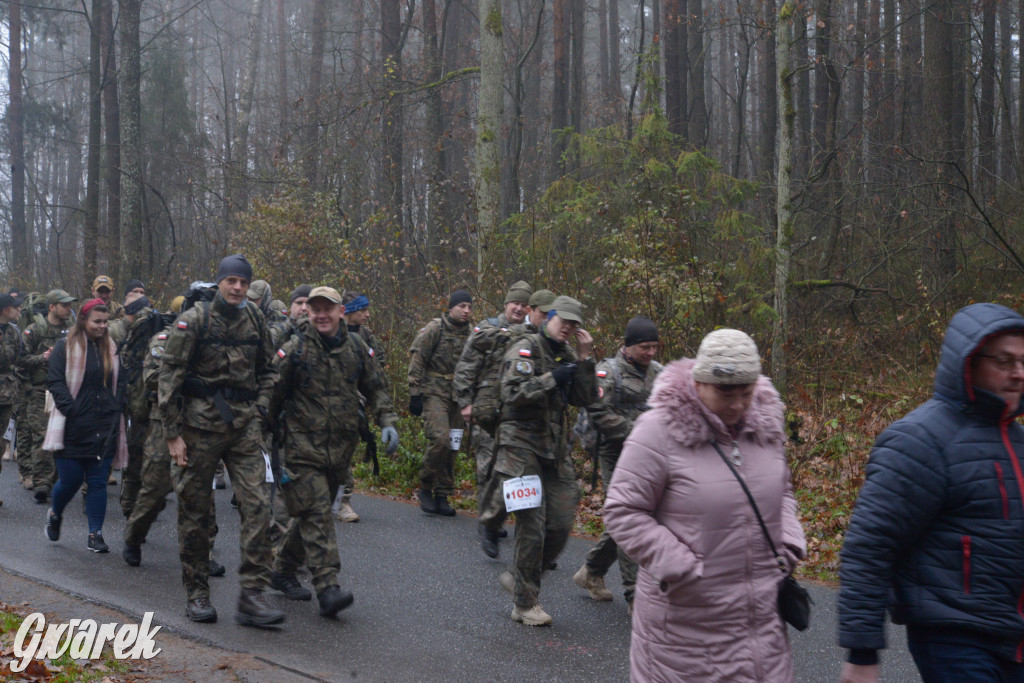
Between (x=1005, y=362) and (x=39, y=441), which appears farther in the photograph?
(x=39, y=441)

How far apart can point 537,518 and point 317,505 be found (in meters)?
1.44

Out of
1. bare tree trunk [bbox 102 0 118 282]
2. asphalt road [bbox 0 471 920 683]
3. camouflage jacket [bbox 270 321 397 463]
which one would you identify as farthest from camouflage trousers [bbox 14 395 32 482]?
bare tree trunk [bbox 102 0 118 282]

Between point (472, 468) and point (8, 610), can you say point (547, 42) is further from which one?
point (8, 610)

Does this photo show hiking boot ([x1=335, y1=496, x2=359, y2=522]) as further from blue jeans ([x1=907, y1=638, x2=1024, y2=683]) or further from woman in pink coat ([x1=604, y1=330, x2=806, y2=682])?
blue jeans ([x1=907, y1=638, x2=1024, y2=683])

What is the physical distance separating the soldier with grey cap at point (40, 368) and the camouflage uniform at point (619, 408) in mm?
6902

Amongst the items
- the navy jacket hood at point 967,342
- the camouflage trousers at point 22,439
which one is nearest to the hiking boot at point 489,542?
the navy jacket hood at point 967,342

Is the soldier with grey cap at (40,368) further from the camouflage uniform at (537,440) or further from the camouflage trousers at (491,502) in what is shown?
the camouflage uniform at (537,440)

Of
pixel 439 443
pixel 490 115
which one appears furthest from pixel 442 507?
pixel 490 115

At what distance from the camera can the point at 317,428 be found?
21.8 feet

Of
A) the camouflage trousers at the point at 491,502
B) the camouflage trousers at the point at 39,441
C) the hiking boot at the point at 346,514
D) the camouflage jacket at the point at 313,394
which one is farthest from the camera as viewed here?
the camouflage trousers at the point at 39,441

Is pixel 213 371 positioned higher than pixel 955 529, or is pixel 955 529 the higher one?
pixel 213 371

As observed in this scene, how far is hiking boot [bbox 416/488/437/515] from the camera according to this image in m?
10.3

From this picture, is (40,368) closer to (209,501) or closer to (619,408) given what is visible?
(209,501)

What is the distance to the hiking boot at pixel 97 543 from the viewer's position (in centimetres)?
840
